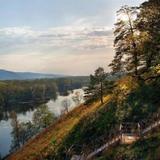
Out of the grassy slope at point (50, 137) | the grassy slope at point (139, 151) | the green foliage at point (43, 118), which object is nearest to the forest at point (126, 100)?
the grassy slope at point (50, 137)

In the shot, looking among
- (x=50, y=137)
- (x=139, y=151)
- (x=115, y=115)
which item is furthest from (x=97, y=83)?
(x=139, y=151)

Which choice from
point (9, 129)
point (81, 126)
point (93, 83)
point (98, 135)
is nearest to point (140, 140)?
point (98, 135)

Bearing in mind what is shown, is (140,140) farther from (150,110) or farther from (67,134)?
(67,134)

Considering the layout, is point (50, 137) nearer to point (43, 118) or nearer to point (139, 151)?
point (139, 151)

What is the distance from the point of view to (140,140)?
32906 millimetres

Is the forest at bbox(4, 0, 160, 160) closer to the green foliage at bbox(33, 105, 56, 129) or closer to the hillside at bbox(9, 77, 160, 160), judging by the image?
the hillside at bbox(9, 77, 160, 160)

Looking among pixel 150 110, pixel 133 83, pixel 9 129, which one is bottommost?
pixel 9 129

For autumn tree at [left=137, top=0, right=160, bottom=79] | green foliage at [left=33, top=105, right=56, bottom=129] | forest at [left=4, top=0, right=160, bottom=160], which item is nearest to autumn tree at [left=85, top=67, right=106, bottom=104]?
forest at [left=4, top=0, right=160, bottom=160]

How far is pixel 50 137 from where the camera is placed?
63.9 m

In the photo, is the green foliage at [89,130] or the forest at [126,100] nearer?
the forest at [126,100]

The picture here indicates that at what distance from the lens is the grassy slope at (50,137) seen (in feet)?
189

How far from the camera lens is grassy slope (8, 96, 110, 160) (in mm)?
57625

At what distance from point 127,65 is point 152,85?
4.31 m

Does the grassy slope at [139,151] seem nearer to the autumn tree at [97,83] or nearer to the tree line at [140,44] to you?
the tree line at [140,44]
